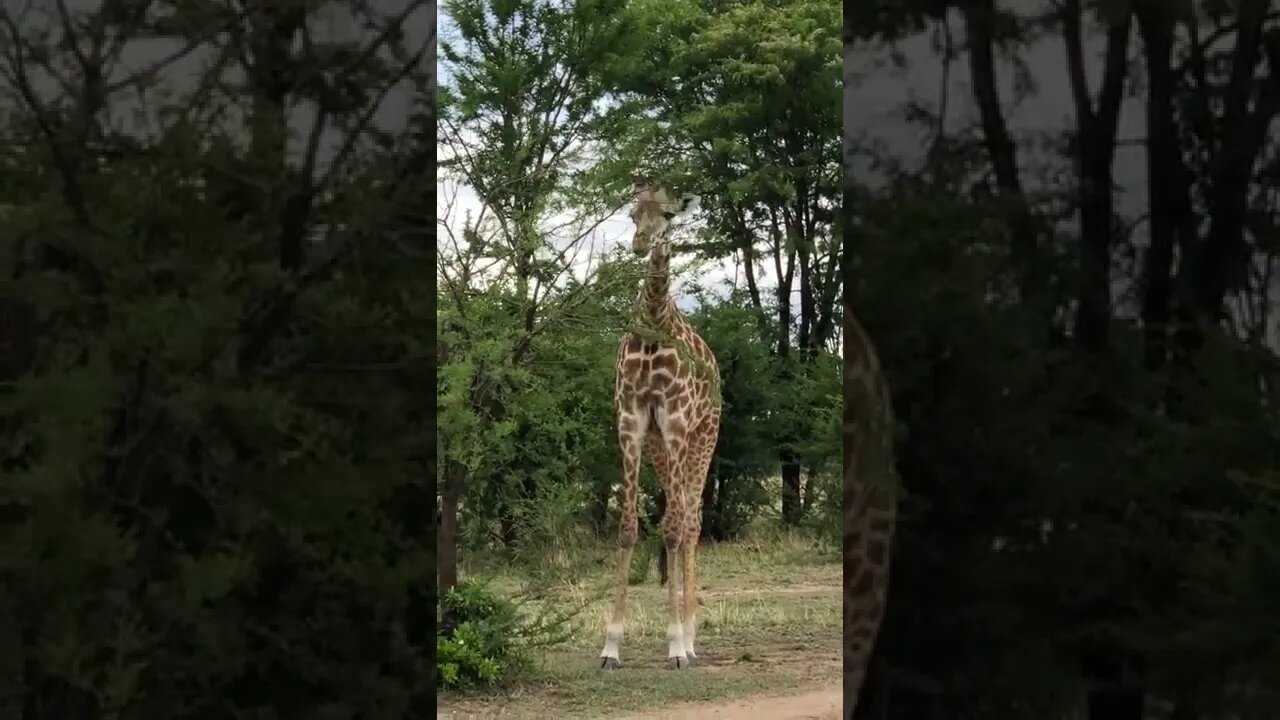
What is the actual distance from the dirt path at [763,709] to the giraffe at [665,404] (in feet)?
1.25

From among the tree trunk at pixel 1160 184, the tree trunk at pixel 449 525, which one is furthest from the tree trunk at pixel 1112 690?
the tree trunk at pixel 449 525

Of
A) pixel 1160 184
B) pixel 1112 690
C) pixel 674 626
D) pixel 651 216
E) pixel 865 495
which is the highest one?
pixel 651 216

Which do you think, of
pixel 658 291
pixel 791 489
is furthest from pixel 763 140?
pixel 658 291

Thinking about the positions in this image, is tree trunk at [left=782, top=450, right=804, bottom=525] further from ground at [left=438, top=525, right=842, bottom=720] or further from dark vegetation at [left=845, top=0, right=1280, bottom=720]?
dark vegetation at [left=845, top=0, right=1280, bottom=720]

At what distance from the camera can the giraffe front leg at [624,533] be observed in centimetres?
425

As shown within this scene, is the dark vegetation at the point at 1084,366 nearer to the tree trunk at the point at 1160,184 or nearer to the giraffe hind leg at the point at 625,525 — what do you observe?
A: the tree trunk at the point at 1160,184

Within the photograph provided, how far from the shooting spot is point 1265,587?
66.7 inches

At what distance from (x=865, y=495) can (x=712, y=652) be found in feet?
7.85

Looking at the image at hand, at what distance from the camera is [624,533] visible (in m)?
4.47

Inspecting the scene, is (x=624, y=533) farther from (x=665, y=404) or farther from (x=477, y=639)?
(x=477, y=639)

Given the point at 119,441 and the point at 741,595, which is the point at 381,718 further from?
the point at 741,595

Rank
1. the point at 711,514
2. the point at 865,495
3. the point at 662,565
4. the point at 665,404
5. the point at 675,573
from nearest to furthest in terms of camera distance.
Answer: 1. the point at 865,495
2. the point at 675,573
3. the point at 665,404
4. the point at 662,565
5. the point at 711,514

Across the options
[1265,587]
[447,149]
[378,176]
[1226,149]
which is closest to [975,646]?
[1265,587]

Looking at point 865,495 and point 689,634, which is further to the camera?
point 689,634
